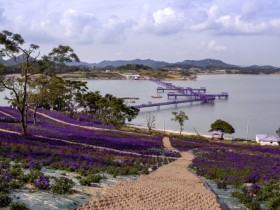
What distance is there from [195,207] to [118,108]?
52.2 metres

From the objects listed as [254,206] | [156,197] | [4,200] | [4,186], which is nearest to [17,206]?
[4,200]

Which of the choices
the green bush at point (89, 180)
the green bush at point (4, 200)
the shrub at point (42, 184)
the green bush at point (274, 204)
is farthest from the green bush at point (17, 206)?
the green bush at point (274, 204)

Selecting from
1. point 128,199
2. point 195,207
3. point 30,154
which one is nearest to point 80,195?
point 128,199

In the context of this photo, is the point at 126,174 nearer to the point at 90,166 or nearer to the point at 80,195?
the point at 90,166

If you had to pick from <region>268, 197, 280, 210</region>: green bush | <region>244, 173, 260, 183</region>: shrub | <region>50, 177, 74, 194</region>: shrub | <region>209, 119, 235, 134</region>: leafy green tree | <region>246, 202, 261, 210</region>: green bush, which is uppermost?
<region>50, 177, 74, 194</region>: shrub

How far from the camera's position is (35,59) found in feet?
109

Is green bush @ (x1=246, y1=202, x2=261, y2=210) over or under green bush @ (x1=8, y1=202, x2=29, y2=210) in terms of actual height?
under

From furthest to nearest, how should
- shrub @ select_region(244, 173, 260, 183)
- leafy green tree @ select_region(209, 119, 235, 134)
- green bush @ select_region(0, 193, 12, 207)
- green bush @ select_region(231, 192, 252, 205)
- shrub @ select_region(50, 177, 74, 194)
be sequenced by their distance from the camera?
leafy green tree @ select_region(209, 119, 235, 134) → shrub @ select_region(244, 173, 260, 183) → green bush @ select_region(231, 192, 252, 205) → shrub @ select_region(50, 177, 74, 194) → green bush @ select_region(0, 193, 12, 207)

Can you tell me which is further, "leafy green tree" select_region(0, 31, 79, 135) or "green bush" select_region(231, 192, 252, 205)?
"leafy green tree" select_region(0, 31, 79, 135)

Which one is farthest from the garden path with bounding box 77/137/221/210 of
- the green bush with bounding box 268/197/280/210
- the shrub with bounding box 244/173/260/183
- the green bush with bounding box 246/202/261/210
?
the shrub with bounding box 244/173/260/183

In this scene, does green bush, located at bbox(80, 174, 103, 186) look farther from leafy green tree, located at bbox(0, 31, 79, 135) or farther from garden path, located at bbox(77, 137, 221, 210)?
leafy green tree, located at bbox(0, 31, 79, 135)

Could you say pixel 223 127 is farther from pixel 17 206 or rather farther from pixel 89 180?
pixel 17 206

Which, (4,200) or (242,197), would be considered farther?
(242,197)

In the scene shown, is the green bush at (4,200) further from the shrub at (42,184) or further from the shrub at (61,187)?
the shrub at (42,184)
